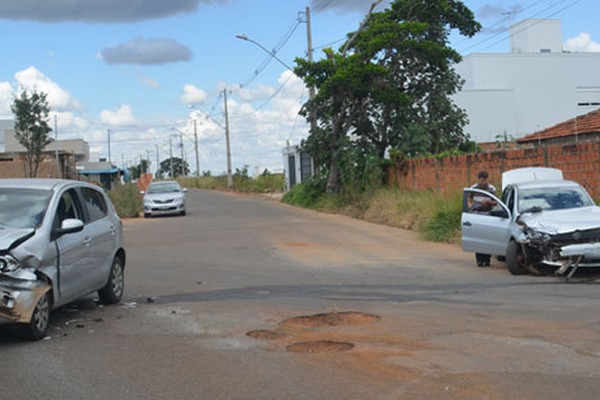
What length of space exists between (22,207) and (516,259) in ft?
25.7

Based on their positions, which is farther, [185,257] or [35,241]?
[185,257]

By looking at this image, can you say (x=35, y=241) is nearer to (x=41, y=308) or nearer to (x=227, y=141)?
(x=41, y=308)

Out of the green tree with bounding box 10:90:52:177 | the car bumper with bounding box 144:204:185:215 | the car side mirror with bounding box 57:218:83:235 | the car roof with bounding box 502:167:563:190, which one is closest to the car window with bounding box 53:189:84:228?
the car side mirror with bounding box 57:218:83:235

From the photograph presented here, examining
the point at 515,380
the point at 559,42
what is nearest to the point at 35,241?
the point at 515,380

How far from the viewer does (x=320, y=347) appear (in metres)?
7.07

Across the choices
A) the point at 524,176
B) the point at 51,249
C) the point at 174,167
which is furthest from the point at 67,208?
the point at 174,167

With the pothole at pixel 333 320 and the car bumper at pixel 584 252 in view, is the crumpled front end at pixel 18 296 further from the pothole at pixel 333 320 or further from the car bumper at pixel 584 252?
the car bumper at pixel 584 252

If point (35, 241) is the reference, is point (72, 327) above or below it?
below

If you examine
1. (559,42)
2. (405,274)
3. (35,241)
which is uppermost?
(559,42)

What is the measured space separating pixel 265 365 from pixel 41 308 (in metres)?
2.59

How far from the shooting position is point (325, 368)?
6.25 metres

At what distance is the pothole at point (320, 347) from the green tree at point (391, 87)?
22.9 m

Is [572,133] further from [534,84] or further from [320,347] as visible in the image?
[534,84]

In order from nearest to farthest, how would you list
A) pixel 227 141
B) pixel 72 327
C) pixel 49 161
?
pixel 72 327 → pixel 49 161 → pixel 227 141
